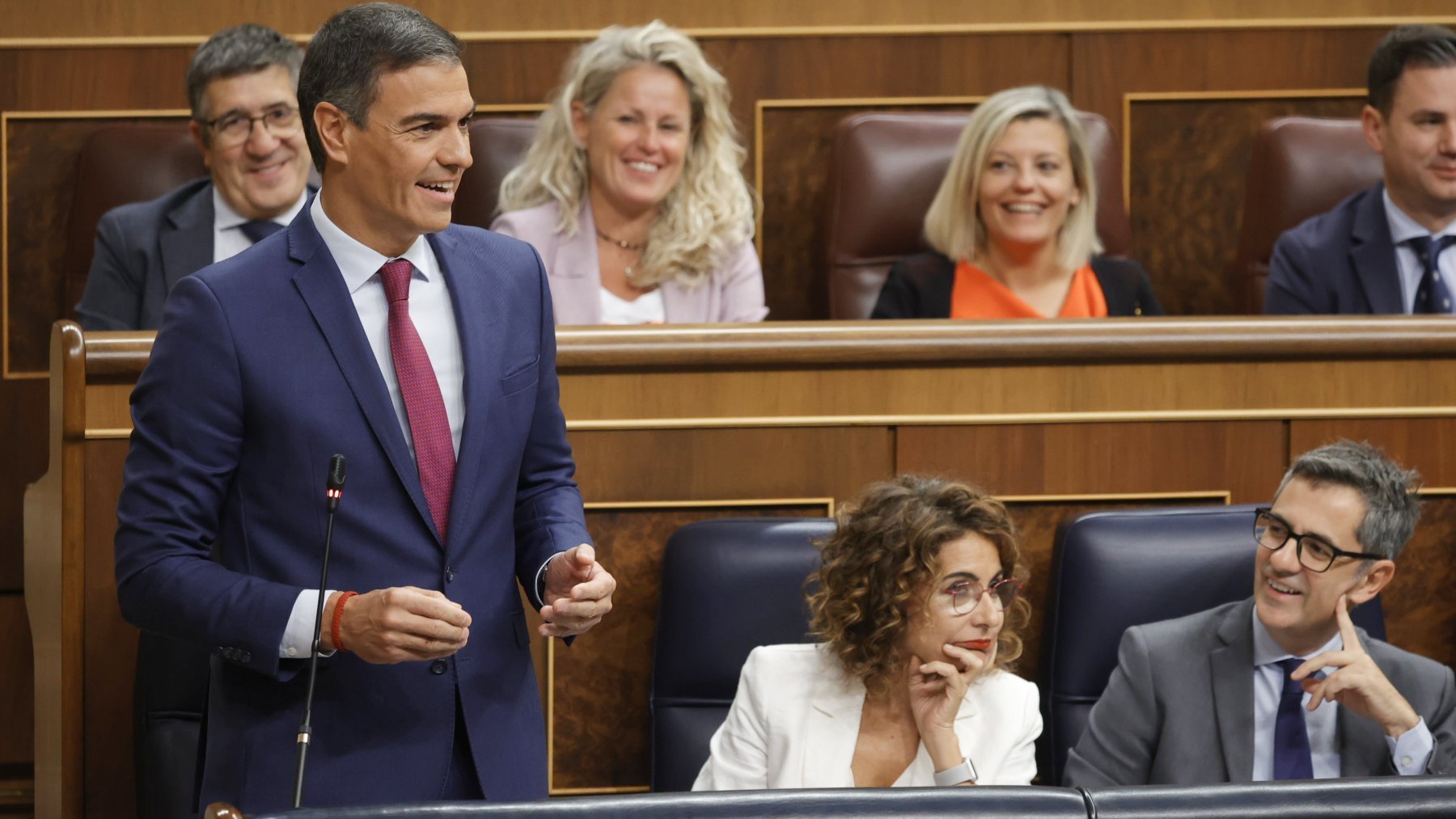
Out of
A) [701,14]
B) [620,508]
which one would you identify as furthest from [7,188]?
[620,508]

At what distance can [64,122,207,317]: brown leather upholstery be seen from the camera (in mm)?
1983

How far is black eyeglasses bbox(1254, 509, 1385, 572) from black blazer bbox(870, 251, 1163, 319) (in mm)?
592

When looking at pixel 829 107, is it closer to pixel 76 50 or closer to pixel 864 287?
pixel 864 287

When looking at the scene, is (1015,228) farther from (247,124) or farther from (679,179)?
(247,124)

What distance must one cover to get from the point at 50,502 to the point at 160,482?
42 centimetres

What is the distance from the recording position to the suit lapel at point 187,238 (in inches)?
70.4

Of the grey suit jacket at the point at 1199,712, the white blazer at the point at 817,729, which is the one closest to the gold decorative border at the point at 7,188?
the white blazer at the point at 817,729

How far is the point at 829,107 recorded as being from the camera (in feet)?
7.20

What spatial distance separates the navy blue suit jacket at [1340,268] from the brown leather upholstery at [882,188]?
0.88 feet

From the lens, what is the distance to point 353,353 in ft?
3.28

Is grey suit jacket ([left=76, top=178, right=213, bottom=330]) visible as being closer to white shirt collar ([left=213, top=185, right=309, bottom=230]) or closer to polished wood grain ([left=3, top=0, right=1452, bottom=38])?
white shirt collar ([left=213, top=185, right=309, bottom=230])

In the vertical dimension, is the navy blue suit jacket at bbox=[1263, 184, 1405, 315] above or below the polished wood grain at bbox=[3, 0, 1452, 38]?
below

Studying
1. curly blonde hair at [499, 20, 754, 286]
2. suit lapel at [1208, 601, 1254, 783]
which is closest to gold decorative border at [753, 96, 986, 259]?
curly blonde hair at [499, 20, 754, 286]

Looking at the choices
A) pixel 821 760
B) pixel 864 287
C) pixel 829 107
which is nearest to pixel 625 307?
pixel 864 287
